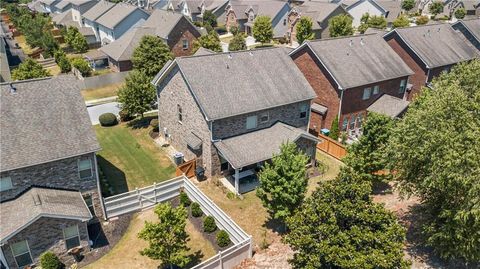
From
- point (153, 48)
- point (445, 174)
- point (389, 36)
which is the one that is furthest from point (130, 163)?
point (389, 36)

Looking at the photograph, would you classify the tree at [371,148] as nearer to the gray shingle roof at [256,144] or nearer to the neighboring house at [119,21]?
the gray shingle roof at [256,144]

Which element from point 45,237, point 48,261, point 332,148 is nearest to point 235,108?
point 332,148

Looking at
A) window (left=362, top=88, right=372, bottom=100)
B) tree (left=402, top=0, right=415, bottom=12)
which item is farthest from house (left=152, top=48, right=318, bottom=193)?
tree (left=402, top=0, right=415, bottom=12)

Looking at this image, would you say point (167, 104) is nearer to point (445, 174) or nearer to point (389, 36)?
point (445, 174)

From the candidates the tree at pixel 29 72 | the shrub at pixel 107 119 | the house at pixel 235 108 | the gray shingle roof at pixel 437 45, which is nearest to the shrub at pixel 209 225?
the house at pixel 235 108

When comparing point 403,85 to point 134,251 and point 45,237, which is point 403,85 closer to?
point 134,251

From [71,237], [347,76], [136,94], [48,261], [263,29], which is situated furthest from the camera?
[263,29]

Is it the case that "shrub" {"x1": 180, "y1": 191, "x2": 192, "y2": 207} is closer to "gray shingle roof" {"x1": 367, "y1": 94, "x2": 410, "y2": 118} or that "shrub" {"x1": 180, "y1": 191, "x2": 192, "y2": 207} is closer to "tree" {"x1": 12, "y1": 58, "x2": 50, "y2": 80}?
"gray shingle roof" {"x1": 367, "y1": 94, "x2": 410, "y2": 118}
